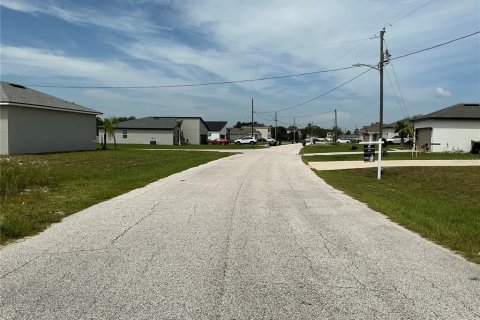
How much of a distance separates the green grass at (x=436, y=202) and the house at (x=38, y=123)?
70.8 feet

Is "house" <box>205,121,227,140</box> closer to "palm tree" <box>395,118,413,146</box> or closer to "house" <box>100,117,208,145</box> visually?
"house" <box>100,117,208,145</box>

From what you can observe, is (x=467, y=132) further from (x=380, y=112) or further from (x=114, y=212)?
(x=114, y=212)

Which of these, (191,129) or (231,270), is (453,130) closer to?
(231,270)

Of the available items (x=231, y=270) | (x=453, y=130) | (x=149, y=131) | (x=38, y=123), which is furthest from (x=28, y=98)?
(x=149, y=131)

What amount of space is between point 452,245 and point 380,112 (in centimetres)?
2720

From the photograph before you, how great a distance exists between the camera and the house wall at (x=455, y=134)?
1695 inches

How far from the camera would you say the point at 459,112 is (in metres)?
44.2

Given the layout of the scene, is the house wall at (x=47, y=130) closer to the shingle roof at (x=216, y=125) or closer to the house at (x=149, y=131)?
the house at (x=149, y=131)

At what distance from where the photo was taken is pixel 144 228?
7.82m

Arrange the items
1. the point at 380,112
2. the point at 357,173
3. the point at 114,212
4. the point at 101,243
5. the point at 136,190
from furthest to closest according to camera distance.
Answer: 1. the point at 380,112
2. the point at 357,173
3. the point at 136,190
4. the point at 114,212
5. the point at 101,243

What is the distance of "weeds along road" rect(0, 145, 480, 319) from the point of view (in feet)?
14.0

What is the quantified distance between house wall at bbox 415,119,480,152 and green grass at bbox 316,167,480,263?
22249 mm

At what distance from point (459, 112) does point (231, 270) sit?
44.7 m

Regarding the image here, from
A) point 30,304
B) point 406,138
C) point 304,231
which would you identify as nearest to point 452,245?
point 304,231
